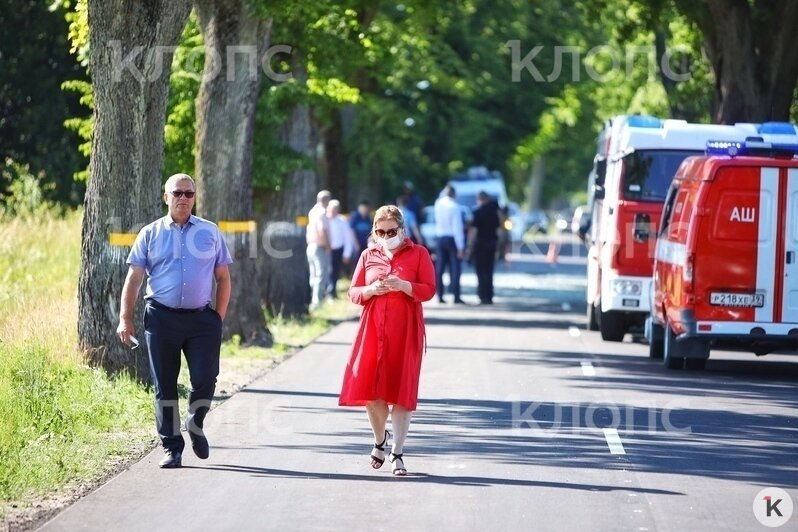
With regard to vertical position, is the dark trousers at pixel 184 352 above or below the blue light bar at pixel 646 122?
below

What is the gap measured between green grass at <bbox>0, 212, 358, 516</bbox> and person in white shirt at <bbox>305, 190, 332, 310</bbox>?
5.44 meters

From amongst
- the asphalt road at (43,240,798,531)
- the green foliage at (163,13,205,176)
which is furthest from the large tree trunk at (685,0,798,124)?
the green foliage at (163,13,205,176)

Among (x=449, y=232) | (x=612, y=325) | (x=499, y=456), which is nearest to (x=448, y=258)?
(x=449, y=232)

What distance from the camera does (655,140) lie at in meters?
21.8

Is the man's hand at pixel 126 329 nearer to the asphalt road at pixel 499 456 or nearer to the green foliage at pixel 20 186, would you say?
the asphalt road at pixel 499 456

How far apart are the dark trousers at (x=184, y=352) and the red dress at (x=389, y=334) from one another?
97cm

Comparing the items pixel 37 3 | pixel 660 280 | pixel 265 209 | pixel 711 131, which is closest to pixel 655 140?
pixel 711 131

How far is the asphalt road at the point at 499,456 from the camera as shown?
948cm

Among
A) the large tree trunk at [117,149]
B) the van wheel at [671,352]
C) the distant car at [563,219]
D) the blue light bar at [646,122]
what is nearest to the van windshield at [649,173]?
the blue light bar at [646,122]

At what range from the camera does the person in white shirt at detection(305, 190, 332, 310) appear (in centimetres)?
2800

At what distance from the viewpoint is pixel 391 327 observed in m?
11.1

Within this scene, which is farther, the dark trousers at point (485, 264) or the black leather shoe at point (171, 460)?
the dark trousers at point (485, 264)

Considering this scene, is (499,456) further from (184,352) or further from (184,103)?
(184,103)

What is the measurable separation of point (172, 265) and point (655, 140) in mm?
11515
